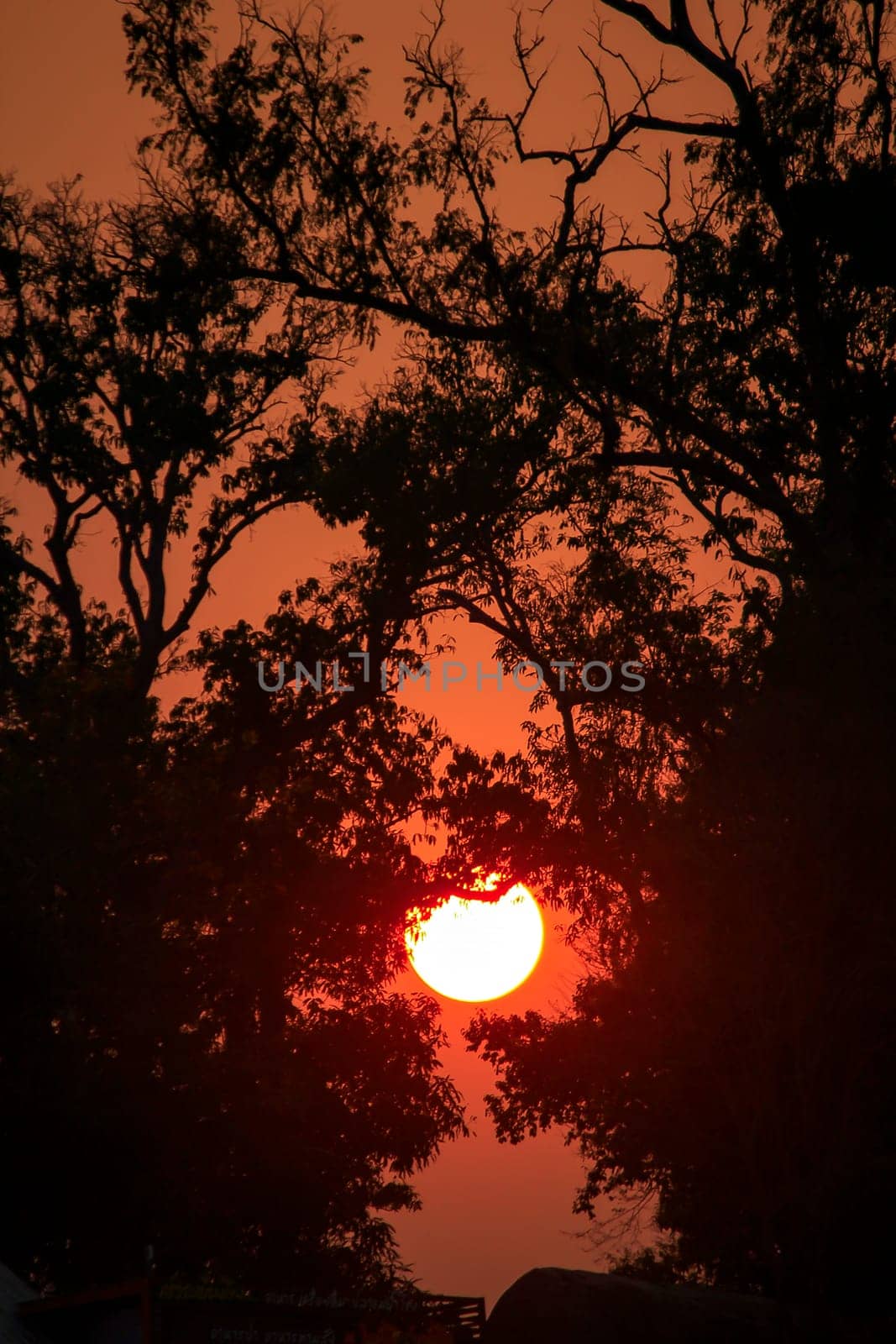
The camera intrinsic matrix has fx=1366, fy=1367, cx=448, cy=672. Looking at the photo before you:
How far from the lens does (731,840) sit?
18.6 meters

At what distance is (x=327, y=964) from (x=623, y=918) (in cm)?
513

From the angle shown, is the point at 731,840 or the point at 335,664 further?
the point at 335,664

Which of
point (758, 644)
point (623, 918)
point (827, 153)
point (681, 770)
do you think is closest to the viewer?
point (827, 153)

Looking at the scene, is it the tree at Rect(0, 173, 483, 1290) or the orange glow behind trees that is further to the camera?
the orange glow behind trees

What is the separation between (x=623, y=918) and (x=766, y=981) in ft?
17.0

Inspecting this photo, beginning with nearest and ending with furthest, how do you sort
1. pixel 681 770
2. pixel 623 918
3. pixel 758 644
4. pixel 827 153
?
pixel 827 153 → pixel 758 644 → pixel 681 770 → pixel 623 918

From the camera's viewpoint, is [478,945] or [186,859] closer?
[186,859]

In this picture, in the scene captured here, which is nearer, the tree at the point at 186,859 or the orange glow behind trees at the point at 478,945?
the tree at the point at 186,859

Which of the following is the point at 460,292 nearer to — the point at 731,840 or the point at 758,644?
the point at 758,644

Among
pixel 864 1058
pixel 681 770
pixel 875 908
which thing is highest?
pixel 681 770

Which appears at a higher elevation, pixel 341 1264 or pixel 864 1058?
pixel 864 1058

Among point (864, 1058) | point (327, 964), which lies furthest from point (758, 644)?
point (327, 964)

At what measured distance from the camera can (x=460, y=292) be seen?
1870cm

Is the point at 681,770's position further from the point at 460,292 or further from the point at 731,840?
the point at 460,292
